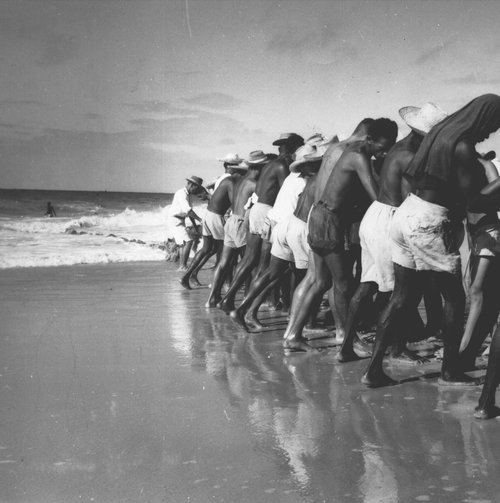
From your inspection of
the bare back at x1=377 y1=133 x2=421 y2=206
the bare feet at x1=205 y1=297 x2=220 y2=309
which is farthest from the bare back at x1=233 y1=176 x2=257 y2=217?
the bare back at x1=377 y1=133 x2=421 y2=206

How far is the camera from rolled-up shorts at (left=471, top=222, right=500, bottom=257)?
5.59 m

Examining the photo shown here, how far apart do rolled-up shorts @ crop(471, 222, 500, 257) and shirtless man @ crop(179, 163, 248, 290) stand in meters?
4.99

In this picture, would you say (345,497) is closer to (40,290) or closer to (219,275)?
(219,275)

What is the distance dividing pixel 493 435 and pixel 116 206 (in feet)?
191

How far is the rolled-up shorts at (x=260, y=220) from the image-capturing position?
834 cm

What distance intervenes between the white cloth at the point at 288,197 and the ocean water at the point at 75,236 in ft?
23.3

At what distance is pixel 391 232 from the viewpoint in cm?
525

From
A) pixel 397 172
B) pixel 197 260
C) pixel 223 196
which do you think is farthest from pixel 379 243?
pixel 197 260

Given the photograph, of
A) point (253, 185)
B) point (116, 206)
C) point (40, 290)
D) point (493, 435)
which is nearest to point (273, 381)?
point (493, 435)

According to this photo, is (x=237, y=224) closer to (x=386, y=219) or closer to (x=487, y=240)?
(x=386, y=219)

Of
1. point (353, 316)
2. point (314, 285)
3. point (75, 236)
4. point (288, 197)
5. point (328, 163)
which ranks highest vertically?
point (328, 163)

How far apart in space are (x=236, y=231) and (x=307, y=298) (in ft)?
9.70

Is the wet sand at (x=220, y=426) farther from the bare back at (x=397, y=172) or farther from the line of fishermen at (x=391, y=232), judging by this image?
the bare back at (x=397, y=172)

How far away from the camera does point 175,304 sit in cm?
992
